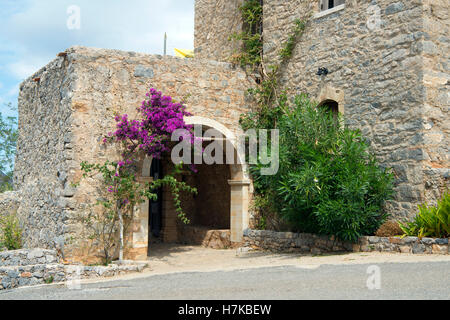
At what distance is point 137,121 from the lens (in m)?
8.38

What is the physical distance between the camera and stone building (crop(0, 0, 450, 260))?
24.2 feet

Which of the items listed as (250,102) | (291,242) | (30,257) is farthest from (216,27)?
(30,257)

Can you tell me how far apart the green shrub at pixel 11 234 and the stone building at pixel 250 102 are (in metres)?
0.38

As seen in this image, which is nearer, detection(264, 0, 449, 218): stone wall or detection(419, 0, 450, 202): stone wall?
detection(419, 0, 450, 202): stone wall

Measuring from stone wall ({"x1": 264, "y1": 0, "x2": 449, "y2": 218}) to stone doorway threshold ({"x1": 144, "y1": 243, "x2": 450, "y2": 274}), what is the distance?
116 centimetres

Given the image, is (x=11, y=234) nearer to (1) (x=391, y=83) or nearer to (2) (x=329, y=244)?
(2) (x=329, y=244)

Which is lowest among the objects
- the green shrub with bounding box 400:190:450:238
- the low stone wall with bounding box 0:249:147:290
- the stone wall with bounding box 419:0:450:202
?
the low stone wall with bounding box 0:249:147:290

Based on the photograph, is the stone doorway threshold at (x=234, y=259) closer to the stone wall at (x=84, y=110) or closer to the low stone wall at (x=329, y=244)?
the low stone wall at (x=329, y=244)

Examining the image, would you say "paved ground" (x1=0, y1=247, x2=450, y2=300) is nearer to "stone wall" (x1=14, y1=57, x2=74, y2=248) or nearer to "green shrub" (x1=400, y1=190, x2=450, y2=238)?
"green shrub" (x1=400, y1=190, x2=450, y2=238)

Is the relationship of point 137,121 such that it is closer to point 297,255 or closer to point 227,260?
point 227,260

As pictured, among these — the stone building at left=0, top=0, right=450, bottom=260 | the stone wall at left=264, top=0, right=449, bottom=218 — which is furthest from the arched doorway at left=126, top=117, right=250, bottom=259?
the stone wall at left=264, top=0, right=449, bottom=218

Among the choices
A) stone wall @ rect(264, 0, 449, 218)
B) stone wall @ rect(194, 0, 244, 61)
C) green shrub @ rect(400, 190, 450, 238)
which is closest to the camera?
green shrub @ rect(400, 190, 450, 238)

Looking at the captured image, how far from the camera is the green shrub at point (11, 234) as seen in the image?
10.2m
